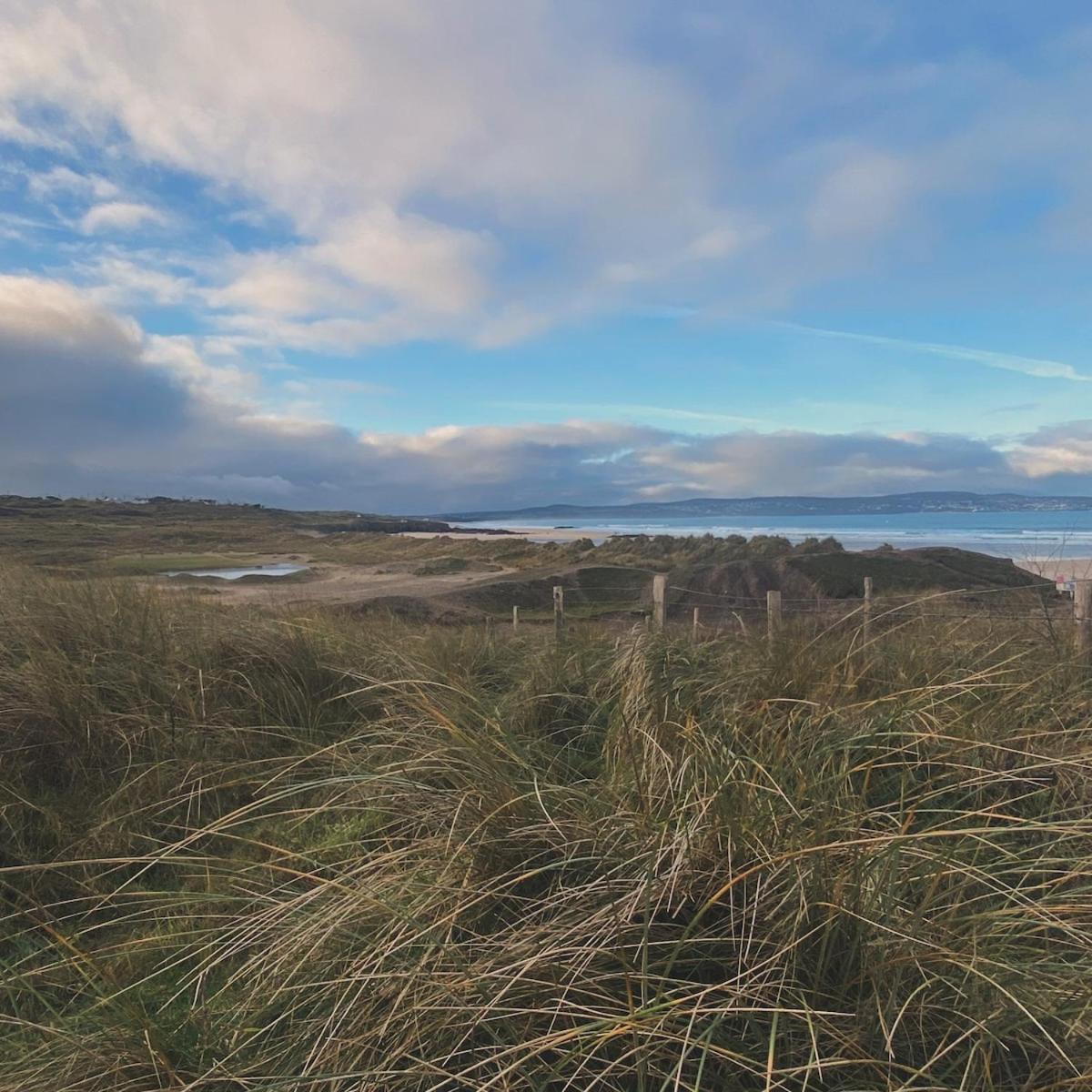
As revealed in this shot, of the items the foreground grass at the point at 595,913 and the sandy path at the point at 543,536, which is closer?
the foreground grass at the point at 595,913

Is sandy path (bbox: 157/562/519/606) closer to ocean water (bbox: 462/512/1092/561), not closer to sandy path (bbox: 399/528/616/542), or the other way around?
ocean water (bbox: 462/512/1092/561)

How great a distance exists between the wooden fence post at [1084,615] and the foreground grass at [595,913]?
138cm

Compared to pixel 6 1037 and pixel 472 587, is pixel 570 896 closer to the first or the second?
pixel 6 1037

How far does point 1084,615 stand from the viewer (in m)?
6.03

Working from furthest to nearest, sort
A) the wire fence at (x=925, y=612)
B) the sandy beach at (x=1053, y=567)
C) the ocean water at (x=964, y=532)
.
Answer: the ocean water at (x=964, y=532) < the sandy beach at (x=1053, y=567) < the wire fence at (x=925, y=612)

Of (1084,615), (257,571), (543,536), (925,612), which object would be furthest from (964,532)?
(925,612)

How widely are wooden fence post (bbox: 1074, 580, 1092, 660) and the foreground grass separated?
1383 millimetres

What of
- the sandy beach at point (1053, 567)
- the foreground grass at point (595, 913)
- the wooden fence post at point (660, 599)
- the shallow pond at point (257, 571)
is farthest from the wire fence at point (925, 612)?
the shallow pond at point (257, 571)

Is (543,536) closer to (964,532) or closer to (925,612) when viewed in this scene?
(964,532)

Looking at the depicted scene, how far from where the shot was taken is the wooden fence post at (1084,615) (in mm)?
5246

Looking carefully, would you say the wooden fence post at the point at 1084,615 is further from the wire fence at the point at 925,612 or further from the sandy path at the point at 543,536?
the sandy path at the point at 543,536

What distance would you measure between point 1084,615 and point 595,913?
5.68 meters

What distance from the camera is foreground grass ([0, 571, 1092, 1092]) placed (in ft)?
5.93

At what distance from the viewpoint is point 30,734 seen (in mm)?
4168
